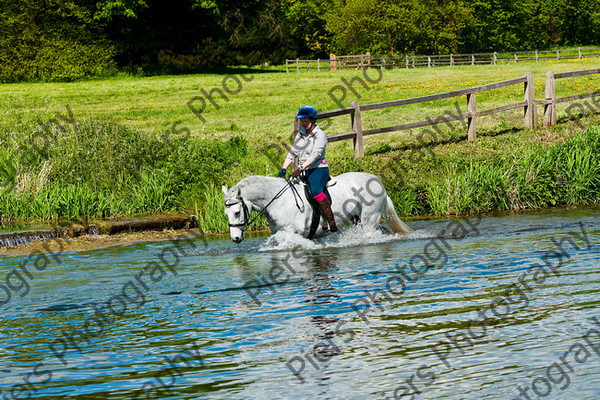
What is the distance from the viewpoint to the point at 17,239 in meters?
14.9

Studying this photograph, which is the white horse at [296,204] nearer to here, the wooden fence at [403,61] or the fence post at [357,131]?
the fence post at [357,131]

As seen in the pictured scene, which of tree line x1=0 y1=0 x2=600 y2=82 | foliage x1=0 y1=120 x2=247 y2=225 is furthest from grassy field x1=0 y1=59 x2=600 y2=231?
tree line x1=0 y1=0 x2=600 y2=82

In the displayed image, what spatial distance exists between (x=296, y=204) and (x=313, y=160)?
75 centimetres

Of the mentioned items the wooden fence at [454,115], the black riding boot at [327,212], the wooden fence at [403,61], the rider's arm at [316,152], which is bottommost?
the wooden fence at [403,61]

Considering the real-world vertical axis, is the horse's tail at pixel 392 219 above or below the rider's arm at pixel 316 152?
below

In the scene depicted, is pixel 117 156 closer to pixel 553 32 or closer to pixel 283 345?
pixel 283 345

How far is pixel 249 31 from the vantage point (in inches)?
3081

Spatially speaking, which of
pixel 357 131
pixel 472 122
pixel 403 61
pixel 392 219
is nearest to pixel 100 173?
pixel 357 131

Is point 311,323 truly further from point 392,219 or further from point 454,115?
point 454,115

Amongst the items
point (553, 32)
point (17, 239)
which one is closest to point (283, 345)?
point (17, 239)

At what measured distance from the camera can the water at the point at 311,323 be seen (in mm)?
6211

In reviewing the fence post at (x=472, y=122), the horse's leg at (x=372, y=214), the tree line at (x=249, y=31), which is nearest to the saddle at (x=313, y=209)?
the horse's leg at (x=372, y=214)

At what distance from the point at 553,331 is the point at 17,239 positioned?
1056 centimetres

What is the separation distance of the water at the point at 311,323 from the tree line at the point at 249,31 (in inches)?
1524
